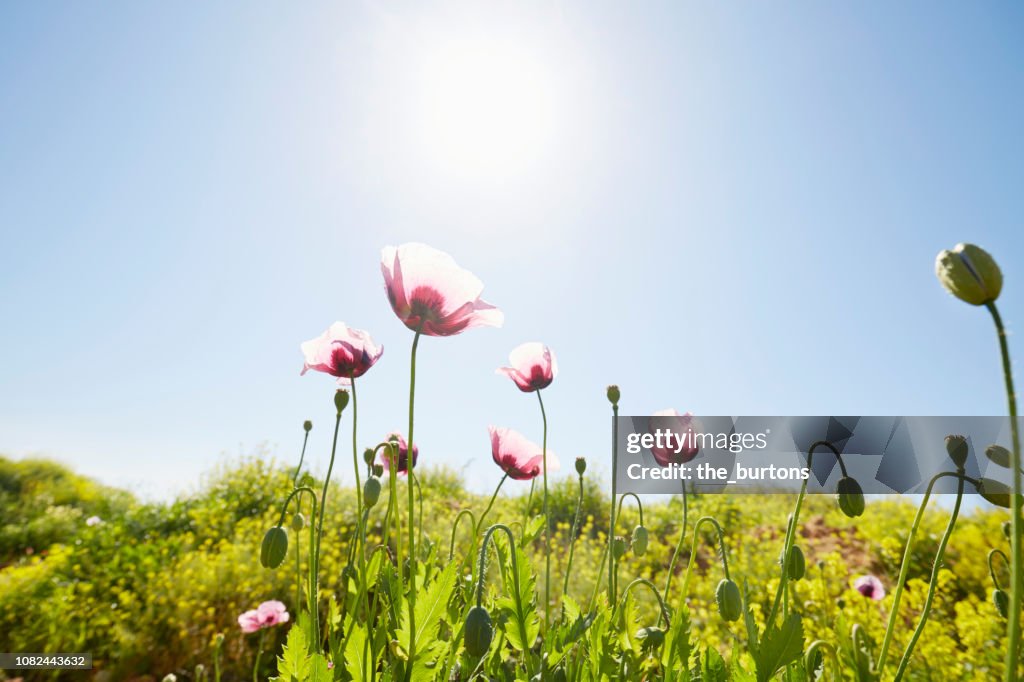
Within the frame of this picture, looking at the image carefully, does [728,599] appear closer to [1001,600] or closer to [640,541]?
[640,541]

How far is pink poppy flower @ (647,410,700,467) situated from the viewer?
1.25m

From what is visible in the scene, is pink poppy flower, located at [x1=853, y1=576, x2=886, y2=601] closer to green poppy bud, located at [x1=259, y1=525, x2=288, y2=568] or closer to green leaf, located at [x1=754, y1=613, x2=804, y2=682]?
green leaf, located at [x1=754, y1=613, x2=804, y2=682]

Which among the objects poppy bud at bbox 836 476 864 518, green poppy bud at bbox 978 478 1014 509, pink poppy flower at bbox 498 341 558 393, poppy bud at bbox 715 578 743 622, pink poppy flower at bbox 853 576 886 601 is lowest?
pink poppy flower at bbox 853 576 886 601

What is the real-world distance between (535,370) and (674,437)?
0.38 metres

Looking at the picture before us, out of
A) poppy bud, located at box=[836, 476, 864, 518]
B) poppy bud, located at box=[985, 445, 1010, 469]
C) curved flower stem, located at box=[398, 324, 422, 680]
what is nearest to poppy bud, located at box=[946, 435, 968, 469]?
poppy bud, located at box=[985, 445, 1010, 469]

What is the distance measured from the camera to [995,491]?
636mm

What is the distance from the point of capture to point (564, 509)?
6.86m

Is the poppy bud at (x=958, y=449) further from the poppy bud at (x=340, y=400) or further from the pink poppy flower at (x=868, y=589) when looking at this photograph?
the pink poppy flower at (x=868, y=589)

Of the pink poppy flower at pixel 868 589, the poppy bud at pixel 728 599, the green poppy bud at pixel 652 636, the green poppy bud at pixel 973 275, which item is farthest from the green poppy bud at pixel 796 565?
the pink poppy flower at pixel 868 589

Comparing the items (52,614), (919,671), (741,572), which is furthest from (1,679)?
(919,671)

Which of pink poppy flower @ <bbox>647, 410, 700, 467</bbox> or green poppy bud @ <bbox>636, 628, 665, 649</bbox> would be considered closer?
green poppy bud @ <bbox>636, 628, 665, 649</bbox>

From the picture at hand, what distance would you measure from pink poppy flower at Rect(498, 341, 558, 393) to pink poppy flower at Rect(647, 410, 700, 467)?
0.94 ft

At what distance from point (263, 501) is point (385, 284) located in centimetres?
601

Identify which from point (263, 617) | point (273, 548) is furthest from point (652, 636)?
Answer: point (263, 617)
